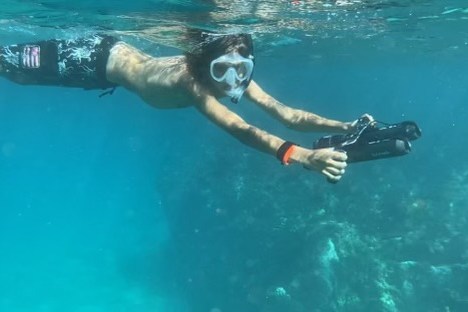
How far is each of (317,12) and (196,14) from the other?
4639 mm

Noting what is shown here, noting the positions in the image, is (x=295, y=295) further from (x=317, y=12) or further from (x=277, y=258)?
(x=317, y=12)

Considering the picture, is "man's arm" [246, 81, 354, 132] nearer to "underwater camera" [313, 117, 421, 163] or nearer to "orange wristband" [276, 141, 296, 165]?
"underwater camera" [313, 117, 421, 163]

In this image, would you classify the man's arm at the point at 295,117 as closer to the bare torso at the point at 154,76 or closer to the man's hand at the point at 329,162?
the bare torso at the point at 154,76

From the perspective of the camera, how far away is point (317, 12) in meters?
14.4

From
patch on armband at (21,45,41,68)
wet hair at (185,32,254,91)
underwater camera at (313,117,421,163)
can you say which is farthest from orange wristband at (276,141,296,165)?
patch on armband at (21,45,41,68)

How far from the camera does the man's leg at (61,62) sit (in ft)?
27.2

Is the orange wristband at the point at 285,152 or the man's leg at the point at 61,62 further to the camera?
the man's leg at the point at 61,62

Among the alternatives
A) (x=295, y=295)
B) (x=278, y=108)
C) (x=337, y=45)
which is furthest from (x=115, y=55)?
(x=337, y=45)

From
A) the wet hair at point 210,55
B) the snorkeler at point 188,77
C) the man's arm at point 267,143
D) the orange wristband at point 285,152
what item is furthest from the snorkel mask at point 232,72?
the orange wristband at point 285,152

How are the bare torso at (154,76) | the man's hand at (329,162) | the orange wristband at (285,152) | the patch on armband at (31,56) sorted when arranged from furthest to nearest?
the patch on armband at (31,56) < the bare torso at (154,76) < the orange wristband at (285,152) < the man's hand at (329,162)

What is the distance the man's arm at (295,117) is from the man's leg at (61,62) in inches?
106

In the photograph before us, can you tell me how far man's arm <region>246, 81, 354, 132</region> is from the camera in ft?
22.0

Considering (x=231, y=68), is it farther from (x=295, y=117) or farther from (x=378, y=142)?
(x=378, y=142)

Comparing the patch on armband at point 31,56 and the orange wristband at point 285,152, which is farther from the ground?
the orange wristband at point 285,152
